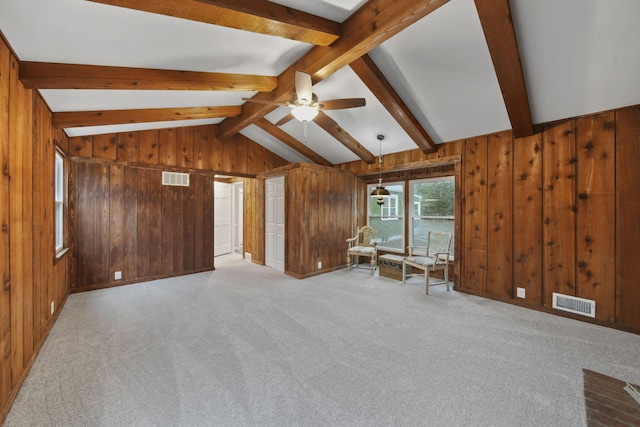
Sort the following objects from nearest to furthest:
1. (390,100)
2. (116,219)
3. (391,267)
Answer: (390,100), (116,219), (391,267)

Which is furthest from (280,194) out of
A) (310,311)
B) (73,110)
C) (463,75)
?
(463,75)

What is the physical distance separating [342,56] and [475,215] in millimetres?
3004

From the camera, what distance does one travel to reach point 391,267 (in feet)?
15.8

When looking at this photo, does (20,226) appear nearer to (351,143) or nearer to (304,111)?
(304,111)

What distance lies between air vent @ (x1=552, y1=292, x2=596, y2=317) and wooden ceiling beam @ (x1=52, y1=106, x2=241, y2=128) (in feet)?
17.2

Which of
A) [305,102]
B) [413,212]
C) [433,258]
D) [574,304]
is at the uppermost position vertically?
[305,102]

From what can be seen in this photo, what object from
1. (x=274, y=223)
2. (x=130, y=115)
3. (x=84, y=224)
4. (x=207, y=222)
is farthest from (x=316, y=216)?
(x=84, y=224)

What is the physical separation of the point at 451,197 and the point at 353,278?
232 cm

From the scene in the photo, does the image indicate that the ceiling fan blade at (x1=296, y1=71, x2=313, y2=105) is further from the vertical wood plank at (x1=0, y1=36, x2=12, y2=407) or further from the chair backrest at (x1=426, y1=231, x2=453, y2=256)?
the chair backrest at (x1=426, y1=231, x2=453, y2=256)

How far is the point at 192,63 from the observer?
266 cm

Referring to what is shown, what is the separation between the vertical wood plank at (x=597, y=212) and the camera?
2.90 m

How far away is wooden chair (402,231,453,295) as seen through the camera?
13.3 ft

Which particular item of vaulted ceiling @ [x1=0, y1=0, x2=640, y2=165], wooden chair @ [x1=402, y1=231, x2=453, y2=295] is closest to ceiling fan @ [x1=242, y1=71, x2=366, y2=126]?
vaulted ceiling @ [x1=0, y1=0, x2=640, y2=165]

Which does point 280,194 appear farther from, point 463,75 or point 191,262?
point 463,75
